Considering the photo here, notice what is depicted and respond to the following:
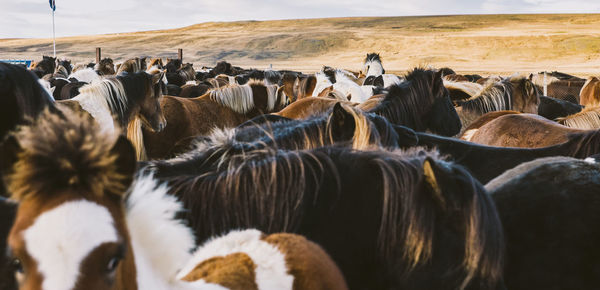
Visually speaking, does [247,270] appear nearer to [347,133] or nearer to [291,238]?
[291,238]

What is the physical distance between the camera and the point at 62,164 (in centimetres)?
120

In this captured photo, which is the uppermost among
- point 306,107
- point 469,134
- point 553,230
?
point 553,230

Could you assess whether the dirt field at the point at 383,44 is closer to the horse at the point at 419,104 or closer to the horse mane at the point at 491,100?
the horse mane at the point at 491,100

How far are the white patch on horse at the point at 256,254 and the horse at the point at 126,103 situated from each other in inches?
131

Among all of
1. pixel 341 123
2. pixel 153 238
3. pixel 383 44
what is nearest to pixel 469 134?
pixel 341 123

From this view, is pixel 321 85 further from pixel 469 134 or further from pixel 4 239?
pixel 4 239

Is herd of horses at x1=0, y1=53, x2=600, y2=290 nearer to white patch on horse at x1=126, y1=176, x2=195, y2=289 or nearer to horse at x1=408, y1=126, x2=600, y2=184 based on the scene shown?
white patch on horse at x1=126, y1=176, x2=195, y2=289

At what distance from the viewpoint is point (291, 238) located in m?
1.74

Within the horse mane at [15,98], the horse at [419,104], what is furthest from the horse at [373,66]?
the horse mane at [15,98]

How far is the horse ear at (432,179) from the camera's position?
1.73 metres

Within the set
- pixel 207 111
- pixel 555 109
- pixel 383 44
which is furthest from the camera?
pixel 383 44

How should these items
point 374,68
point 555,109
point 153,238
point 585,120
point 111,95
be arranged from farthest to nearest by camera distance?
point 374,68 < point 555,109 < point 585,120 < point 111,95 < point 153,238

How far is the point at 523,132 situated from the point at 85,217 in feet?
15.3

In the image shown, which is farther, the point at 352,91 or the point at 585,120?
the point at 352,91
